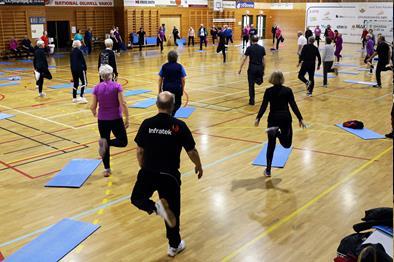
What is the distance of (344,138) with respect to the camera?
8438 mm

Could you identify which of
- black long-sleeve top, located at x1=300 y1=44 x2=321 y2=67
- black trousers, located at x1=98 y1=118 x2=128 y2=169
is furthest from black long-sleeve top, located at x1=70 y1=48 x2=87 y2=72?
black long-sleeve top, located at x1=300 y1=44 x2=321 y2=67

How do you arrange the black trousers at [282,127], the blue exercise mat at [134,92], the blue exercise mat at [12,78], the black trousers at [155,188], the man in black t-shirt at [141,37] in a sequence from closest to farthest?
the black trousers at [155,188] < the black trousers at [282,127] < the blue exercise mat at [134,92] < the blue exercise mat at [12,78] < the man in black t-shirt at [141,37]

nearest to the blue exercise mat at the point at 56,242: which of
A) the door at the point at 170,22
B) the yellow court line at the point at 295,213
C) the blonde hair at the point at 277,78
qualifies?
the yellow court line at the point at 295,213

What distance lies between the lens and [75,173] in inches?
262

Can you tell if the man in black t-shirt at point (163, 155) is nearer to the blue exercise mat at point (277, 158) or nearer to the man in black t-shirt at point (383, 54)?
the blue exercise mat at point (277, 158)

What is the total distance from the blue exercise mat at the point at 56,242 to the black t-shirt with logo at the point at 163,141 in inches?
53.2

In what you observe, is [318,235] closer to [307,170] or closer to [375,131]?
[307,170]

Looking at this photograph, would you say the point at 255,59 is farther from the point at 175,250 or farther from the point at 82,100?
the point at 175,250

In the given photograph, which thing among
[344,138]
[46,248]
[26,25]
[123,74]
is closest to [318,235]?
[46,248]

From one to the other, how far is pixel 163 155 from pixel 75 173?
10.3 feet

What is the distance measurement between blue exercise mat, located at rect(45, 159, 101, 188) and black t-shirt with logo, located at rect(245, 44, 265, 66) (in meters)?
5.25

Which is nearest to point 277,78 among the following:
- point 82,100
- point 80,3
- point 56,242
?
point 56,242

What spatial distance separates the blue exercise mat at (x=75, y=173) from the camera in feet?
20.6

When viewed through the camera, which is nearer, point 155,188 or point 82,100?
point 155,188
